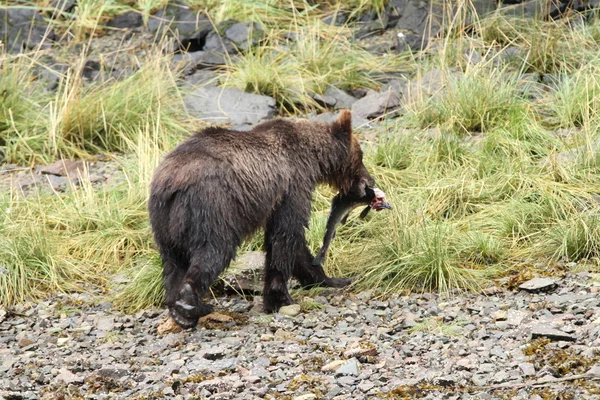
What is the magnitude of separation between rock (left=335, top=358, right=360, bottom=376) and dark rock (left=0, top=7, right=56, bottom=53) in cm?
833

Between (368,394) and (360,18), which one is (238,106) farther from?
(368,394)

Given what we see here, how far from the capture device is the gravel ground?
215 inches

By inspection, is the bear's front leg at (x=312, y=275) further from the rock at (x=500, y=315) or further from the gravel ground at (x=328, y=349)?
the rock at (x=500, y=315)

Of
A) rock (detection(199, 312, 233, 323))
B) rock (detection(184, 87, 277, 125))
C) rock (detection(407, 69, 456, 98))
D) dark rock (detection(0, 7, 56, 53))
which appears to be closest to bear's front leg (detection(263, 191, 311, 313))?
rock (detection(199, 312, 233, 323))

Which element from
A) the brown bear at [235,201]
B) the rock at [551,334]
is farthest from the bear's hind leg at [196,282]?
the rock at [551,334]

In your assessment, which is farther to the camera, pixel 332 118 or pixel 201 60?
pixel 201 60

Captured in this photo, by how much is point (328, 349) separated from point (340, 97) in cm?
564

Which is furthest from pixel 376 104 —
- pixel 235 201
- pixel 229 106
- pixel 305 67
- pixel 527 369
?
pixel 527 369

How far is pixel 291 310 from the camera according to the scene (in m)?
7.03

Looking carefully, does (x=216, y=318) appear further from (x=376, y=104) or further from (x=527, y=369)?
(x=376, y=104)

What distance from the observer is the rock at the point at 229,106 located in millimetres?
10906

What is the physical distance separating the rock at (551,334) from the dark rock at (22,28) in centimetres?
860

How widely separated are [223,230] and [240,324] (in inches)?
27.1

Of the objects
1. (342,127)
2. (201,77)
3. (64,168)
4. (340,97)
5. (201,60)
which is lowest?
(64,168)
